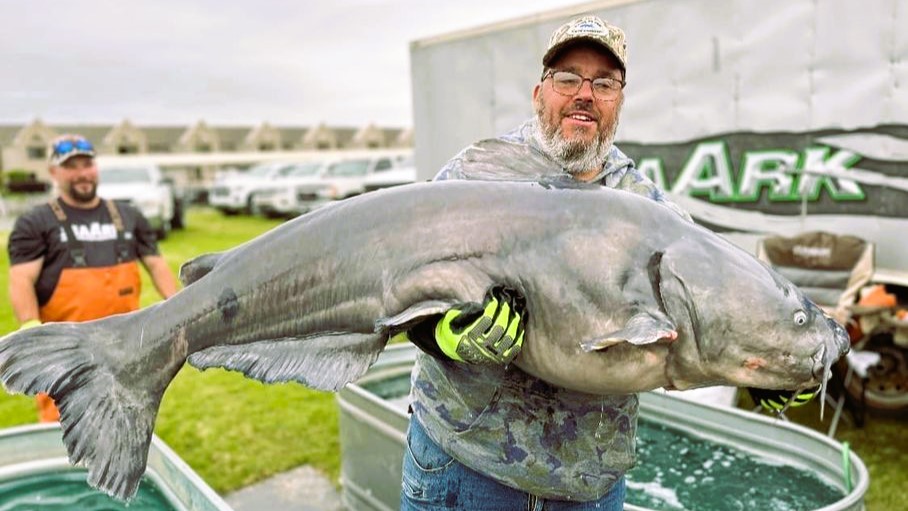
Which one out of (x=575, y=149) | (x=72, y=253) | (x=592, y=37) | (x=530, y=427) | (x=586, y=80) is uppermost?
(x=592, y=37)

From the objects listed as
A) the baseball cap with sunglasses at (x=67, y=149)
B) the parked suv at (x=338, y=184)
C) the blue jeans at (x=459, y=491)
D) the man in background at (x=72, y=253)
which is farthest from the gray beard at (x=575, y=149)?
the parked suv at (x=338, y=184)

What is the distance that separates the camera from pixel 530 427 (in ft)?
6.70

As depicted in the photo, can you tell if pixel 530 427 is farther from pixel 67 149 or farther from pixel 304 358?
pixel 67 149

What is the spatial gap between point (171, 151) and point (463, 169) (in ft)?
278

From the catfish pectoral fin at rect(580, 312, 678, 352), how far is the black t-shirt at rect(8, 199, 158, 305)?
413 cm

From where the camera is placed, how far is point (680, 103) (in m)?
6.67

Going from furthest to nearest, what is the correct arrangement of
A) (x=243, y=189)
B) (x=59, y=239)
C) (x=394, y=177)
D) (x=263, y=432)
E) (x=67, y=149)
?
1. (x=243, y=189)
2. (x=394, y=177)
3. (x=263, y=432)
4. (x=67, y=149)
5. (x=59, y=239)

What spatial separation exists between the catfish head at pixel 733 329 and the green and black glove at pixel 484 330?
0.38 meters

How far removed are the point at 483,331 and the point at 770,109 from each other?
17.6ft

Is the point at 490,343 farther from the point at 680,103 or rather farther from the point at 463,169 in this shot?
the point at 680,103

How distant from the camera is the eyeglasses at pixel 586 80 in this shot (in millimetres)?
2166

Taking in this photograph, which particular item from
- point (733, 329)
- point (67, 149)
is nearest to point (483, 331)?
point (733, 329)

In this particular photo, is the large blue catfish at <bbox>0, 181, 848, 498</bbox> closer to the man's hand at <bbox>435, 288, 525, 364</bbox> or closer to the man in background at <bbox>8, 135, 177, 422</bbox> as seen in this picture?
the man's hand at <bbox>435, 288, 525, 364</bbox>

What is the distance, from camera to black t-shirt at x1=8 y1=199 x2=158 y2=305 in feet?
15.2
